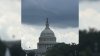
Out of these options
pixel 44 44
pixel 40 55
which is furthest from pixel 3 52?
pixel 44 44

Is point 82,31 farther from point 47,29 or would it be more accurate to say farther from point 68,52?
point 47,29

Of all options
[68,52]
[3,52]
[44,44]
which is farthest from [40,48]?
[3,52]

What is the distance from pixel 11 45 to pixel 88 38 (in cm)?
888

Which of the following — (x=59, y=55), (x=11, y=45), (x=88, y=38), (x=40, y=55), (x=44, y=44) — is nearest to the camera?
(x=88, y=38)

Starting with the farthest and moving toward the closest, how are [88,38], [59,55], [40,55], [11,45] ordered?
1. [40,55]
2. [59,55]
3. [11,45]
4. [88,38]

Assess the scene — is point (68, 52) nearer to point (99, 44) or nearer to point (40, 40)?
point (99, 44)

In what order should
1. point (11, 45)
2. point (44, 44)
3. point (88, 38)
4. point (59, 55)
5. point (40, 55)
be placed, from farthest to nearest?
point (44, 44)
point (40, 55)
point (59, 55)
point (11, 45)
point (88, 38)

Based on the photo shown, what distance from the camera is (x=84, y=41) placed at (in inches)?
1884

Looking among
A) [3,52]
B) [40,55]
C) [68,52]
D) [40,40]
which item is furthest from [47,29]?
[3,52]

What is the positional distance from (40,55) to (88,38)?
71.2 meters

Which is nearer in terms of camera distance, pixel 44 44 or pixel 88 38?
pixel 88 38

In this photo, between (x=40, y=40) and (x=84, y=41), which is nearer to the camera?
(x=84, y=41)

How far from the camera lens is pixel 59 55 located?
6788 cm

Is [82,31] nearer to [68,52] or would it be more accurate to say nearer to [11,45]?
[11,45]
